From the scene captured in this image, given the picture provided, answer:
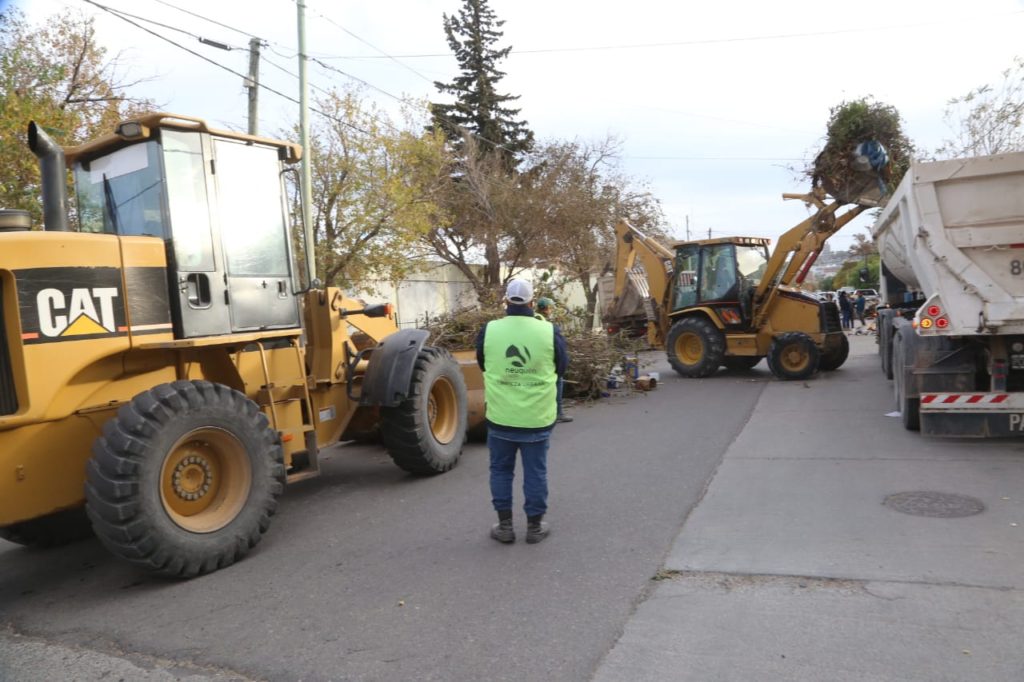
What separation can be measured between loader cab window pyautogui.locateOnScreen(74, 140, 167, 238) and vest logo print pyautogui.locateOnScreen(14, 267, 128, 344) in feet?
2.12

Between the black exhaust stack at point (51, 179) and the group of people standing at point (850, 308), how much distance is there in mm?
25642

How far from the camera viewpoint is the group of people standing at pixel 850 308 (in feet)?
94.0

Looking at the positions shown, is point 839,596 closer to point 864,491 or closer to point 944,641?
point 944,641

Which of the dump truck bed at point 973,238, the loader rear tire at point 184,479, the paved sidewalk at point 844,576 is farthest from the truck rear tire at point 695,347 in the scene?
the loader rear tire at point 184,479

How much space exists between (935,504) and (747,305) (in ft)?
29.3

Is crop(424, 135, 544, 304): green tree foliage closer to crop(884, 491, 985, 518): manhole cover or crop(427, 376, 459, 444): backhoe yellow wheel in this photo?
crop(427, 376, 459, 444): backhoe yellow wheel

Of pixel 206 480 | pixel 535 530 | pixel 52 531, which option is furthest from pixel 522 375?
pixel 52 531

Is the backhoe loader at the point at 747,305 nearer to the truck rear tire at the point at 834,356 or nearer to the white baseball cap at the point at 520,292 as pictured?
the truck rear tire at the point at 834,356

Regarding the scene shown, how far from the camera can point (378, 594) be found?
14.6ft

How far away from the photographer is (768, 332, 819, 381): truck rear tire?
1325 centimetres

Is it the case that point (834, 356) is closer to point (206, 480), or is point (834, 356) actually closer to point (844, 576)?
point (844, 576)

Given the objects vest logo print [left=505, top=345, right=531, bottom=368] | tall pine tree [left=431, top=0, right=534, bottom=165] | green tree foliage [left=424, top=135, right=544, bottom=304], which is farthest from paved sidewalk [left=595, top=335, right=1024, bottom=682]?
tall pine tree [left=431, top=0, right=534, bottom=165]

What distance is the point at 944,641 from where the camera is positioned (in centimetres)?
344

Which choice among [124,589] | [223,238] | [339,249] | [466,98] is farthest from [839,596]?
[466,98]
